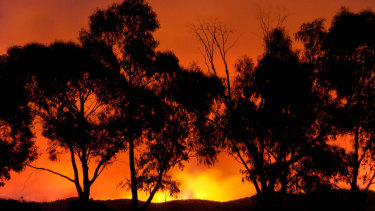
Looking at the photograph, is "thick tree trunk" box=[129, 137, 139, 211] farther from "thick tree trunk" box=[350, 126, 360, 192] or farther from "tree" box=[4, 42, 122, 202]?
"thick tree trunk" box=[350, 126, 360, 192]

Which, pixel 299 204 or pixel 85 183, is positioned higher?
pixel 85 183

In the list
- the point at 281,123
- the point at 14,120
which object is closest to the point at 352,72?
the point at 281,123

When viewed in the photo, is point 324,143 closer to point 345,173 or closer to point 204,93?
point 345,173

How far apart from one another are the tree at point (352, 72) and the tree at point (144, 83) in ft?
30.8

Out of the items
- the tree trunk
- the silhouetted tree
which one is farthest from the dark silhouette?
the tree trunk

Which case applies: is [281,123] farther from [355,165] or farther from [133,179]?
[133,179]

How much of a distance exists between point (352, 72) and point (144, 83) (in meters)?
15.7

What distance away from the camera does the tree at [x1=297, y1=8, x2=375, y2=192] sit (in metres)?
23.5

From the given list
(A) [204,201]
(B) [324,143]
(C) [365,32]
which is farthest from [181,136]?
(A) [204,201]

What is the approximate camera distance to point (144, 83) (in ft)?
91.9

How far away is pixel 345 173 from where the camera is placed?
22.9 meters

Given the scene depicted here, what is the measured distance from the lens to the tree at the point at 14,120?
26.4 meters

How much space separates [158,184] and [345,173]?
13.4 meters

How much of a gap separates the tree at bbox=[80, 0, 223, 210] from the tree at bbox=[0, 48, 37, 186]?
614cm
